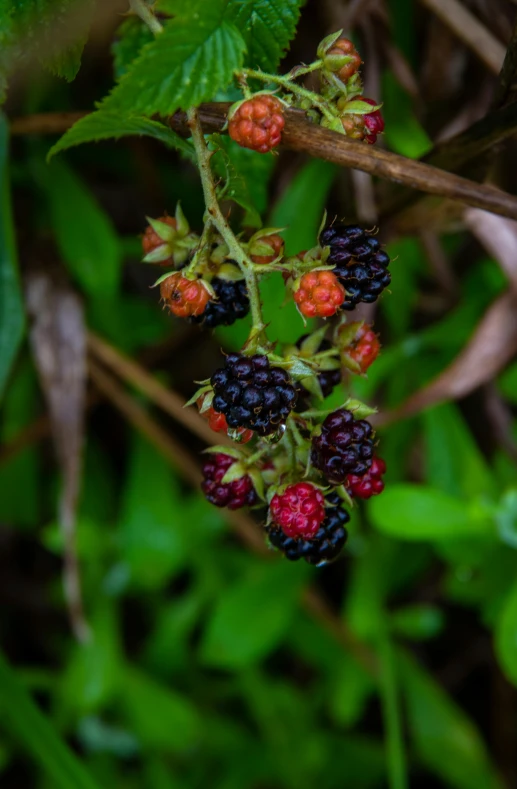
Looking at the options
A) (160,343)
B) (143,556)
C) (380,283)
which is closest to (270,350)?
(380,283)

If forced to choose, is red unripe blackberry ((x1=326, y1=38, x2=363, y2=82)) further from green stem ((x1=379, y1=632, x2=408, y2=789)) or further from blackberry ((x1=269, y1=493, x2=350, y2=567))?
green stem ((x1=379, y1=632, x2=408, y2=789))

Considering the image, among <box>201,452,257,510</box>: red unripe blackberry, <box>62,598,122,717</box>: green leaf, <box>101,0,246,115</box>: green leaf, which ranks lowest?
<box>62,598,122,717</box>: green leaf

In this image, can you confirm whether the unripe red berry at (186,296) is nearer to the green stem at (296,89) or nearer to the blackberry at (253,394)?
the blackberry at (253,394)

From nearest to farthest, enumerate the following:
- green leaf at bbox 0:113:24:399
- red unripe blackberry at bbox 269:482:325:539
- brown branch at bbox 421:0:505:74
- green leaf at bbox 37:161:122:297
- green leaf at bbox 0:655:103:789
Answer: red unripe blackberry at bbox 269:482:325:539 → brown branch at bbox 421:0:505:74 → green leaf at bbox 0:113:24:399 → green leaf at bbox 0:655:103:789 → green leaf at bbox 37:161:122:297

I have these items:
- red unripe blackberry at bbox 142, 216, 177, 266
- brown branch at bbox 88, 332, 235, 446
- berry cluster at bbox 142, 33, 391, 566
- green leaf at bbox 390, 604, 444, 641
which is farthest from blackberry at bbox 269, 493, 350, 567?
green leaf at bbox 390, 604, 444, 641

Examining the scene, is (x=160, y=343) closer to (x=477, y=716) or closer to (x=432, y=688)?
(x=432, y=688)

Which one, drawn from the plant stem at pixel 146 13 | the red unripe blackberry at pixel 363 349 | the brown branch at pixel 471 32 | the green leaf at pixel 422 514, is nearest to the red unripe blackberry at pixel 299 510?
the red unripe blackberry at pixel 363 349
